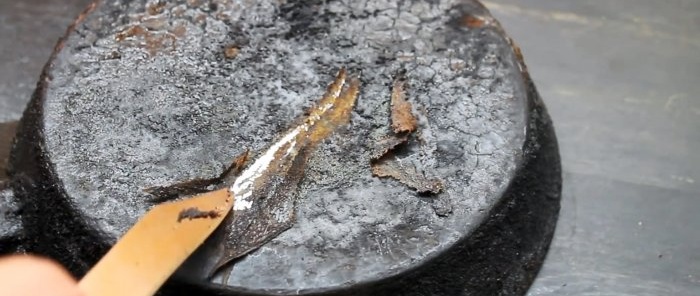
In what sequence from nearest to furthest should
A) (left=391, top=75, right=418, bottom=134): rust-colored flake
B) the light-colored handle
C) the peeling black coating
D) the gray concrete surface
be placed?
the light-colored handle
the peeling black coating
(left=391, top=75, right=418, bottom=134): rust-colored flake
the gray concrete surface

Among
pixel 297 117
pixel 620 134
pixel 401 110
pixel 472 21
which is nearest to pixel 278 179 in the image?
pixel 297 117

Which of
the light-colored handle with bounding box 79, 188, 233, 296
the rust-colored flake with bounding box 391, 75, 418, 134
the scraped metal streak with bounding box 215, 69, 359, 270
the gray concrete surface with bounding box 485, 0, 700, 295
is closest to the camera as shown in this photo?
the light-colored handle with bounding box 79, 188, 233, 296

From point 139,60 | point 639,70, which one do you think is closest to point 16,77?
point 139,60

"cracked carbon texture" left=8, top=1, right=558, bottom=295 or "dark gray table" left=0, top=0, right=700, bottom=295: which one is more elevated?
"cracked carbon texture" left=8, top=1, right=558, bottom=295

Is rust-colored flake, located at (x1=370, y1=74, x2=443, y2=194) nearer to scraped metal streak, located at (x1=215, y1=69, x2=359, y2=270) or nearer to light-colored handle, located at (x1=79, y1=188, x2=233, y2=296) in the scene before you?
scraped metal streak, located at (x1=215, y1=69, x2=359, y2=270)

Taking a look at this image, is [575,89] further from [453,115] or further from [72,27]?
[72,27]

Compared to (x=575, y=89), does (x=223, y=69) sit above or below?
above

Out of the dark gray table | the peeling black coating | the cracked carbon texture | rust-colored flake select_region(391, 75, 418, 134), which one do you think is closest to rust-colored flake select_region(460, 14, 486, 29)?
the cracked carbon texture
